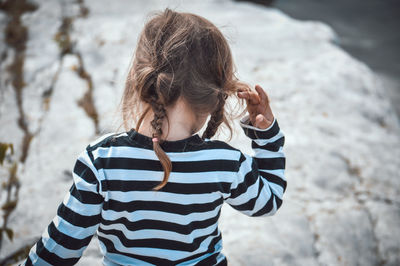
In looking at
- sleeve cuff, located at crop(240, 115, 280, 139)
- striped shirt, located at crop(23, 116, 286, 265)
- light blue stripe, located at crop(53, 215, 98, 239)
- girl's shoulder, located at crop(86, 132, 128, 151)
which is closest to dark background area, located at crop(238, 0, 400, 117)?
sleeve cuff, located at crop(240, 115, 280, 139)

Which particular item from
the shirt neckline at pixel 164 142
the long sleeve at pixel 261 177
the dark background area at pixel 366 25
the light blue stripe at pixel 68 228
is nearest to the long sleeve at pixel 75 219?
the light blue stripe at pixel 68 228

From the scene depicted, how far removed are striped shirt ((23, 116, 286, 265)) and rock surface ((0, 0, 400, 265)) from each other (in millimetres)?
226

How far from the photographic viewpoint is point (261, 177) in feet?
3.76

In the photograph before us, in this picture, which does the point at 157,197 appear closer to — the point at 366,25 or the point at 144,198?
the point at 144,198

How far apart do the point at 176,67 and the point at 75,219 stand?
496 mm

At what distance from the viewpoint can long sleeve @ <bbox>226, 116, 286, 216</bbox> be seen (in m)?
1.09

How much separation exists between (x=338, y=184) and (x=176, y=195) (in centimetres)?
141

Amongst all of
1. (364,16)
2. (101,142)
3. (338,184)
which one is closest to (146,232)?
(101,142)

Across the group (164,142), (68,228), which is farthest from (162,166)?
(68,228)

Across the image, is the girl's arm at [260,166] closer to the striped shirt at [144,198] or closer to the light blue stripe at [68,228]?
the striped shirt at [144,198]

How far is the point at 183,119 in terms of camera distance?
1024mm

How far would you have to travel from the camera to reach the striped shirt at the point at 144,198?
0.99 metres

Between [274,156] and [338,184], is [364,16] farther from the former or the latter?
[274,156]

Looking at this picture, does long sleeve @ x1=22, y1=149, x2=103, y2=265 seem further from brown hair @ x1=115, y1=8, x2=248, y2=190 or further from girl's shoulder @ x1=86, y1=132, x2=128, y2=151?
brown hair @ x1=115, y1=8, x2=248, y2=190
